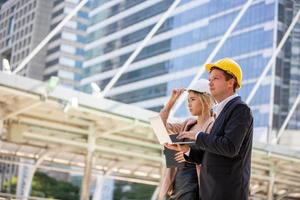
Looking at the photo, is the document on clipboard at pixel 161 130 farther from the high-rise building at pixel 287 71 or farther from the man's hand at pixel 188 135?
the high-rise building at pixel 287 71

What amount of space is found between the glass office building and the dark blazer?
46.2 meters

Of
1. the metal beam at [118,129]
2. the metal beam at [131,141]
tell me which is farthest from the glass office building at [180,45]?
the metal beam at [118,129]

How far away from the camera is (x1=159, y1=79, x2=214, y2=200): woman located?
2.80 meters

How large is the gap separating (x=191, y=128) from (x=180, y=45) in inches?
2360

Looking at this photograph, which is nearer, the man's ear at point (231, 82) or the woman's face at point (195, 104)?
the man's ear at point (231, 82)

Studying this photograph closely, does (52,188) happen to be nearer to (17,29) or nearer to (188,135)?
(17,29)

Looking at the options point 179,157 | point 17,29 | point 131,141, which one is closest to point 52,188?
point 17,29

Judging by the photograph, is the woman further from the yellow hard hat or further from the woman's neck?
the yellow hard hat

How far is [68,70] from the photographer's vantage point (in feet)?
286

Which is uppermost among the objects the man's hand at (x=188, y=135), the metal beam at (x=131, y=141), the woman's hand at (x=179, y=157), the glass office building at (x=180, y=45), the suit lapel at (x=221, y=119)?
the glass office building at (x=180, y=45)

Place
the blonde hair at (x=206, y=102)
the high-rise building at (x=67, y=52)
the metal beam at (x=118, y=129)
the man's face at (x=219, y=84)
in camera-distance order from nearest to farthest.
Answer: the man's face at (x=219, y=84) → the blonde hair at (x=206, y=102) → the metal beam at (x=118, y=129) → the high-rise building at (x=67, y=52)

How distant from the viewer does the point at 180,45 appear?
2467 inches

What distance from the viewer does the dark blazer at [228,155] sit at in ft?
8.06

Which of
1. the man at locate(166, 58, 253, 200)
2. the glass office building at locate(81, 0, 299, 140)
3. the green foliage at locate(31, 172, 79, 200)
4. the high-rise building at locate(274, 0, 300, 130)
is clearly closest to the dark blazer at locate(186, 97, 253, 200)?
the man at locate(166, 58, 253, 200)
